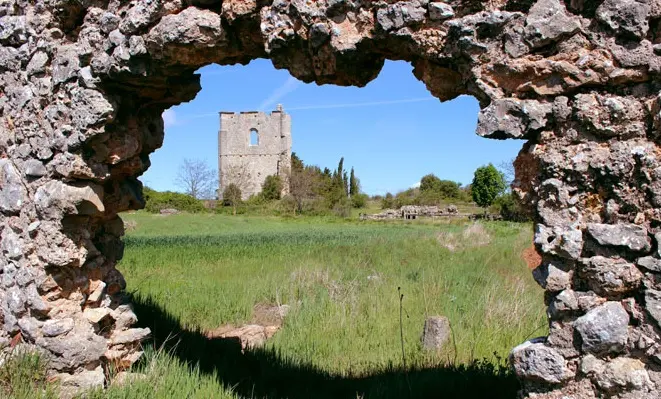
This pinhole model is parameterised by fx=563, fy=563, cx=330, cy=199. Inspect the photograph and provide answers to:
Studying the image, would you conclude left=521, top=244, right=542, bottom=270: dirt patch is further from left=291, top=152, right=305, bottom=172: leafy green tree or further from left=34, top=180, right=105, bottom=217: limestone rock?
left=291, top=152, right=305, bottom=172: leafy green tree

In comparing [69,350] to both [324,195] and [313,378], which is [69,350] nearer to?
[313,378]

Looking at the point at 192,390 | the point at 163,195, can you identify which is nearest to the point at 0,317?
the point at 192,390

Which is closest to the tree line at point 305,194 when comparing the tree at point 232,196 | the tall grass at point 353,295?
the tree at point 232,196

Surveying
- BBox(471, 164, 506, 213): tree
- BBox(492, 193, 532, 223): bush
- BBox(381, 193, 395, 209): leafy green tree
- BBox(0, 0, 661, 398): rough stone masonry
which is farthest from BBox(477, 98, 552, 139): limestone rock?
BBox(381, 193, 395, 209): leafy green tree

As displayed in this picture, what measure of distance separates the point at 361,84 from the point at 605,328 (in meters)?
2.06

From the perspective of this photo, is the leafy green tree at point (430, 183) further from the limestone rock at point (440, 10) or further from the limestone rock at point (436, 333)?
the limestone rock at point (440, 10)

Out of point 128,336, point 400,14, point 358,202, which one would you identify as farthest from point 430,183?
point 400,14

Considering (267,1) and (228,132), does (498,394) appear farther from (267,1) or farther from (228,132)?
(228,132)

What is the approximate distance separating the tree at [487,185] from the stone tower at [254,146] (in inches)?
795

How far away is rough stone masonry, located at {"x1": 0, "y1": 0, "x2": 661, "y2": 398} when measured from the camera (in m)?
2.50

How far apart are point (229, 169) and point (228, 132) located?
4253mm

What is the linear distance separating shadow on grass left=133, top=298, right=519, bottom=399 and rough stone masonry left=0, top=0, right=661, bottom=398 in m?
0.74

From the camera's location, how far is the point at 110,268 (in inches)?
205

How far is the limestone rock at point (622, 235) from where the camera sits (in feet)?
8.05
